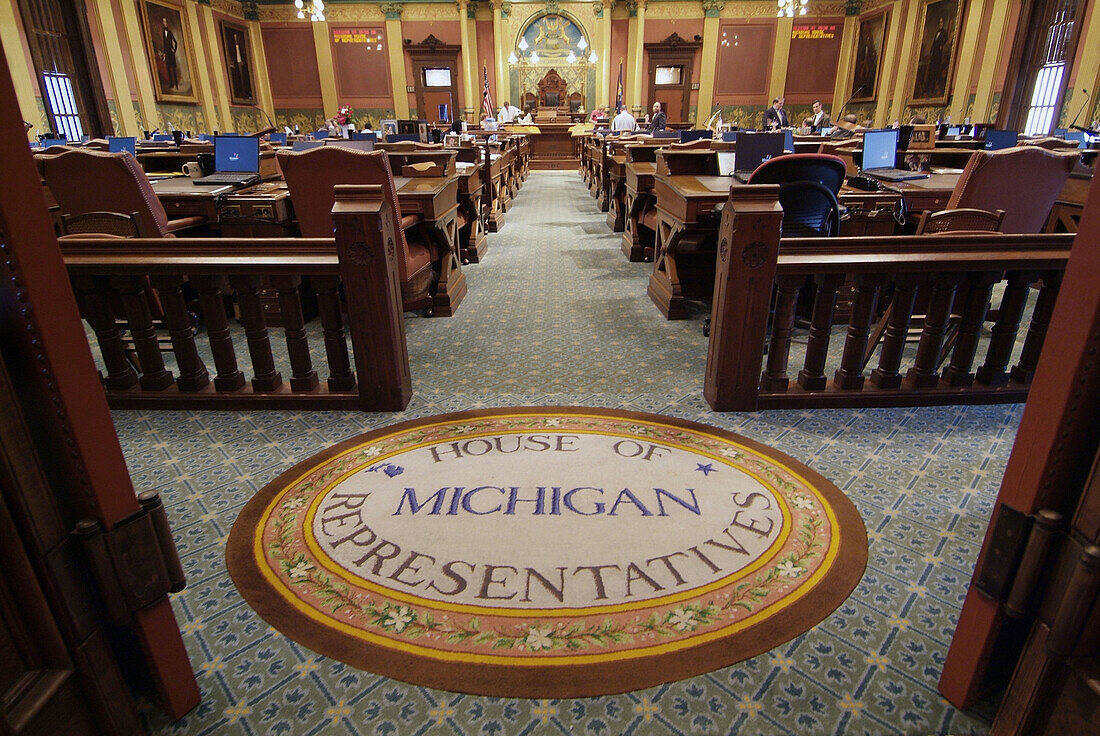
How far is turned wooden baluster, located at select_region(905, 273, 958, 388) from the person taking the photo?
2.56 metres

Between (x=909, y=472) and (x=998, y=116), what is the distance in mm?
14275

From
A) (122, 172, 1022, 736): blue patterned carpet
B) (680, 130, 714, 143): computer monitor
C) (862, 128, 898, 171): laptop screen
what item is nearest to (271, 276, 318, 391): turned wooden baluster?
(122, 172, 1022, 736): blue patterned carpet

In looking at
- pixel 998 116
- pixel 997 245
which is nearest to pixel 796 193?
pixel 997 245

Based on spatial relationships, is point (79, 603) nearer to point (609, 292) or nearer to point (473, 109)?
point (609, 292)

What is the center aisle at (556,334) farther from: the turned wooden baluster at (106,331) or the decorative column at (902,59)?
the decorative column at (902,59)

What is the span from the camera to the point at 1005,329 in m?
A: 2.67

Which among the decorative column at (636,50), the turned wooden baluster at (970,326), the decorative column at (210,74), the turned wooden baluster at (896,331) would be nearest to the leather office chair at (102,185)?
the turned wooden baluster at (896,331)

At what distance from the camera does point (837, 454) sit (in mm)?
2369

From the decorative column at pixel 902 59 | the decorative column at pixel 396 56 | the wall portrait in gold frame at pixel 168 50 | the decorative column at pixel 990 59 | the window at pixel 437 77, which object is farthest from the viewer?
the window at pixel 437 77

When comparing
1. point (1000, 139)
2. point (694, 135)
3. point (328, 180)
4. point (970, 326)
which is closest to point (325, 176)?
point (328, 180)

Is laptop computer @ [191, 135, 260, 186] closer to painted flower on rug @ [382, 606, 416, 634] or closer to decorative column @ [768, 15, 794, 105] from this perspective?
painted flower on rug @ [382, 606, 416, 634]

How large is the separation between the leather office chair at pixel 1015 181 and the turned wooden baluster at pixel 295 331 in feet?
11.4

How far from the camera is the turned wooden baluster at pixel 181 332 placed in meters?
2.62

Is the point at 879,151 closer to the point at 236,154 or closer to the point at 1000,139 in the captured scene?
the point at 1000,139
